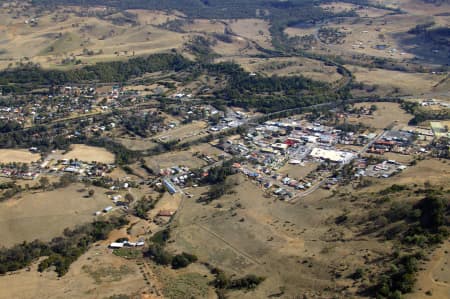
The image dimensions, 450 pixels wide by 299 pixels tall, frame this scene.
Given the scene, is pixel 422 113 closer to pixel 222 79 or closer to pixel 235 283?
pixel 222 79

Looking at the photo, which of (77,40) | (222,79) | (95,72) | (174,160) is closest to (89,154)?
(174,160)

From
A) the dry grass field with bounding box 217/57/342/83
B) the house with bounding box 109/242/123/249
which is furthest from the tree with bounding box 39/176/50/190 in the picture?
the dry grass field with bounding box 217/57/342/83

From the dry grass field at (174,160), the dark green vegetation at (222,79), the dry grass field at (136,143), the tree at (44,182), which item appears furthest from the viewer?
the dark green vegetation at (222,79)

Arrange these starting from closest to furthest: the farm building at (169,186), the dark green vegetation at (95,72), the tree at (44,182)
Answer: the tree at (44,182) → the farm building at (169,186) → the dark green vegetation at (95,72)

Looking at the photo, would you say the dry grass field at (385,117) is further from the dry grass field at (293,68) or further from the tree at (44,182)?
the tree at (44,182)

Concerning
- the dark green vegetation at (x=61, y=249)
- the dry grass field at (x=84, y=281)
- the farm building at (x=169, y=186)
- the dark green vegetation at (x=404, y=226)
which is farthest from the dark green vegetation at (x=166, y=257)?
the dark green vegetation at (x=404, y=226)

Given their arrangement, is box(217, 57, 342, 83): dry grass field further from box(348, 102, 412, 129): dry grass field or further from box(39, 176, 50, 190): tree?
box(39, 176, 50, 190): tree

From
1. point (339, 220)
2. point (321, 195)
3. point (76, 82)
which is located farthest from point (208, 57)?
point (339, 220)

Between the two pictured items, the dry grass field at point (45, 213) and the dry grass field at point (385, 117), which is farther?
the dry grass field at point (385, 117)
